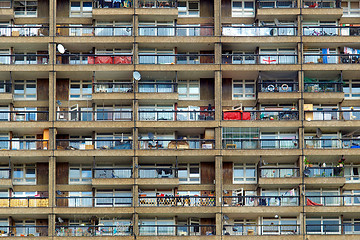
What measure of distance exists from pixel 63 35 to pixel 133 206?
611 inches

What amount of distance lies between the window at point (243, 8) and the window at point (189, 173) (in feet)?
43.9

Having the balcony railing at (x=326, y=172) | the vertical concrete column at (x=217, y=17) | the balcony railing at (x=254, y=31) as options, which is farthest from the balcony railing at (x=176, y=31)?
the balcony railing at (x=326, y=172)

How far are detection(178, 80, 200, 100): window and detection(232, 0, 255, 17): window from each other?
269 inches

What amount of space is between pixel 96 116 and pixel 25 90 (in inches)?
254

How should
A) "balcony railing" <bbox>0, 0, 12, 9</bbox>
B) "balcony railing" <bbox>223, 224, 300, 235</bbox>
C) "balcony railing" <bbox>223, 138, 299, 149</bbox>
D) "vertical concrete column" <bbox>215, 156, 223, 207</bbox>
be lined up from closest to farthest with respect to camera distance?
"balcony railing" <bbox>223, 224, 300, 235</bbox> < "vertical concrete column" <bbox>215, 156, 223, 207</bbox> < "balcony railing" <bbox>223, 138, 299, 149</bbox> < "balcony railing" <bbox>0, 0, 12, 9</bbox>

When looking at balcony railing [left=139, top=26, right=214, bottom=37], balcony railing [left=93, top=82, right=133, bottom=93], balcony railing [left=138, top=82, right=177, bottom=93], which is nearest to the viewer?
balcony railing [left=93, top=82, right=133, bottom=93]

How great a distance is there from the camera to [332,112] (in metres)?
76.3

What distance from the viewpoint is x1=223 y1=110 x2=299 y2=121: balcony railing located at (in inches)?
2950

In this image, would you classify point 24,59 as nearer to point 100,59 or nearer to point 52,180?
point 100,59

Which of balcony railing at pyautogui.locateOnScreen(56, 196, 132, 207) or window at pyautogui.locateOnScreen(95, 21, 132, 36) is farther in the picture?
window at pyautogui.locateOnScreen(95, 21, 132, 36)

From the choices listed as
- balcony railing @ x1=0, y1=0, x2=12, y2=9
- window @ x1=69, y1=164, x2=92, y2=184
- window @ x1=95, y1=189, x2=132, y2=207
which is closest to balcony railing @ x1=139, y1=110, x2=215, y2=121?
window @ x1=69, y1=164, x2=92, y2=184

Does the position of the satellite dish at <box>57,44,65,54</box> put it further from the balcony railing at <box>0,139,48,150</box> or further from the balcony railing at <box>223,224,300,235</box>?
the balcony railing at <box>223,224,300,235</box>

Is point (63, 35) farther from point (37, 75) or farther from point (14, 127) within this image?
point (14, 127)

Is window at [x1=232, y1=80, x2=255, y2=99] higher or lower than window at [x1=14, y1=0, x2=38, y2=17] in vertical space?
lower
